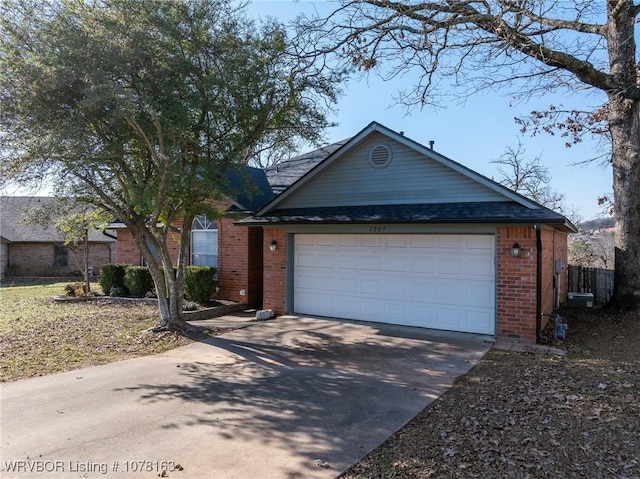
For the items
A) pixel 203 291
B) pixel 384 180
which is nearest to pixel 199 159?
pixel 384 180

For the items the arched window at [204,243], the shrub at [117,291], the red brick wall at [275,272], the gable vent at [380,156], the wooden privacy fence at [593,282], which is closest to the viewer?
the gable vent at [380,156]

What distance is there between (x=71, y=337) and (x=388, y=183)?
8047 millimetres

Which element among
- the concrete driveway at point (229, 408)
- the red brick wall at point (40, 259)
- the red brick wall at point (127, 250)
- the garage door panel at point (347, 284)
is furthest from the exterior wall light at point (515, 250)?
the red brick wall at point (40, 259)

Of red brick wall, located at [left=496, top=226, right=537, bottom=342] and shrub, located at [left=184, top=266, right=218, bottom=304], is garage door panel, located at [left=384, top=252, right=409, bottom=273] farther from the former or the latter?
shrub, located at [left=184, top=266, right=218, bottom=304]

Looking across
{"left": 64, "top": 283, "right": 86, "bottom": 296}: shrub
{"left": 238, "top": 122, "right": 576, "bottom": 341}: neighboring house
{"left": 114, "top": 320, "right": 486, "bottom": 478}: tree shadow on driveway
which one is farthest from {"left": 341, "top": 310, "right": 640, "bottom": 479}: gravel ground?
{"left": 64, "top": 283, "right": 86, "bottom": 296}: shrub

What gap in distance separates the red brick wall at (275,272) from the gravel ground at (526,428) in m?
6.02

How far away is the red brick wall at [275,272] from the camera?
1167 cm

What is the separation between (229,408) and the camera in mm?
5324

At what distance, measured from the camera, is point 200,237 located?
48.5ft

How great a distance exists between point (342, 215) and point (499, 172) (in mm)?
19301

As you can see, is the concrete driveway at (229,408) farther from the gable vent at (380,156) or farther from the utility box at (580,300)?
the utility box at (580,300)

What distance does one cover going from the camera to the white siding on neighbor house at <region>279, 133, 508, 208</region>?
32.0 ft

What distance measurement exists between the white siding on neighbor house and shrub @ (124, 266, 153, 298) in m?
6.41

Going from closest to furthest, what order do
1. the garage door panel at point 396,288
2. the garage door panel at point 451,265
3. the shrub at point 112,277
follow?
1. the garage door panel at point 451,265
2. the garage door panel at point 396,288
3. the shrub at point 112,277
